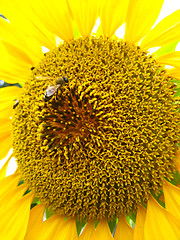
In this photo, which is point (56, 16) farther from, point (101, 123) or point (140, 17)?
point (101, 123)

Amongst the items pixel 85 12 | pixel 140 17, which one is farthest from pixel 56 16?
pixel 140 17

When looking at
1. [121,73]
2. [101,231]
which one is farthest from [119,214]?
[121,73]

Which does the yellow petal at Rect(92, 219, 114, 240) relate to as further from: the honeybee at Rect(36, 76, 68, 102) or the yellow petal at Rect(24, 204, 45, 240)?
the honeybee at Rect(36, 76, 68, 102)

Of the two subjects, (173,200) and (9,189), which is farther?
(9,189)

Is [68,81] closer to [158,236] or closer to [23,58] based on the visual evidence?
[23,58]

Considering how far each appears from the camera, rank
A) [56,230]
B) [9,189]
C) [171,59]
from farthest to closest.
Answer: [9,189] → [56,230] → [171,59]

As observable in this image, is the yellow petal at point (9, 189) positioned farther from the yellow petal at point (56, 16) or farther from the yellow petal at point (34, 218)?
the yellow petal at point (56, 16)

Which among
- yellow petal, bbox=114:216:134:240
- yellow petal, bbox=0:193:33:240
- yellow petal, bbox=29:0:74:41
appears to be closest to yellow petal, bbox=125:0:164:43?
yellow petal, bbox=29:0:74:41
